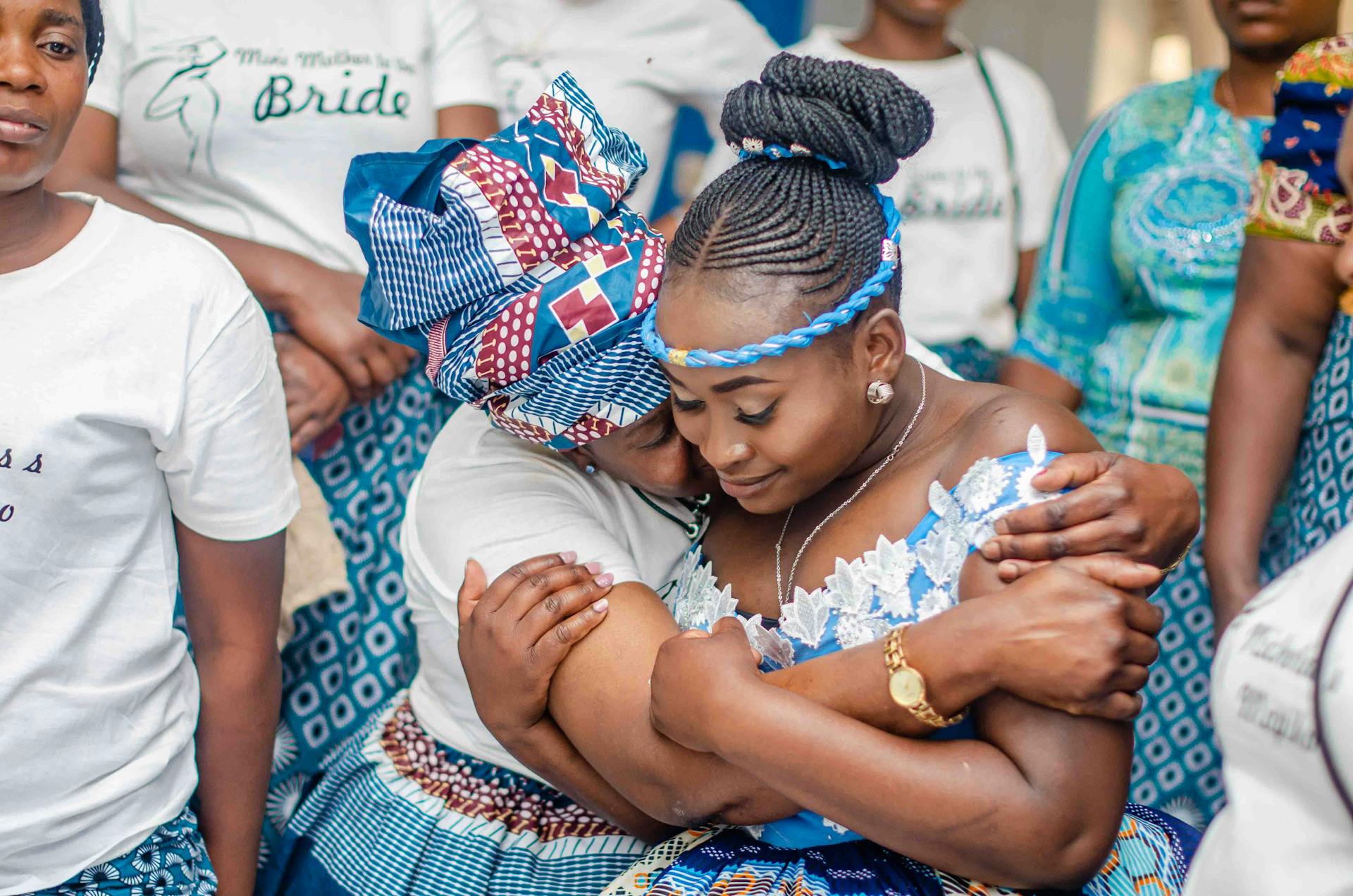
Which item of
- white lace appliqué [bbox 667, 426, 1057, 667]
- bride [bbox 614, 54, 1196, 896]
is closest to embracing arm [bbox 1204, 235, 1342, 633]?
bride [bbox 614, 54, 1196, 896]

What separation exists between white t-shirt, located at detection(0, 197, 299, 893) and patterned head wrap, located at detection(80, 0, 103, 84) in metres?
0.25

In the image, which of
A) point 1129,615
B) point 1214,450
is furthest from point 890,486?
point 1214,450

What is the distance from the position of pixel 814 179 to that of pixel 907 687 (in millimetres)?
757

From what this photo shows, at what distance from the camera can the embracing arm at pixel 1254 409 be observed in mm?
2588

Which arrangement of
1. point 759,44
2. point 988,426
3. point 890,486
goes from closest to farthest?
point 988,426 → point 890,486 → point 759,44

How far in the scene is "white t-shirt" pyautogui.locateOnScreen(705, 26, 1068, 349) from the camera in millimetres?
3494

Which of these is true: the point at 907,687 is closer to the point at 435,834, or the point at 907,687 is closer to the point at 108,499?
the point at 435,834

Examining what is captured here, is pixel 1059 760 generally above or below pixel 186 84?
below

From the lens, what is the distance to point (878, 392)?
6.24 feet

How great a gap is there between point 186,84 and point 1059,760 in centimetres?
219

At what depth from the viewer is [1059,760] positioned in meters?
1.57

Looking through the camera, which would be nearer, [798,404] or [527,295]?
[798,404]

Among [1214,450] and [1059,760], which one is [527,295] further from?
[1214,450]

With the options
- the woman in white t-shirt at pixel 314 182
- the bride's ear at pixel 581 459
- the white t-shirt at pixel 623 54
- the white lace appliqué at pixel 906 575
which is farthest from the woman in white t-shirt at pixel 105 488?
the white t-shirt at pixel 623 54
